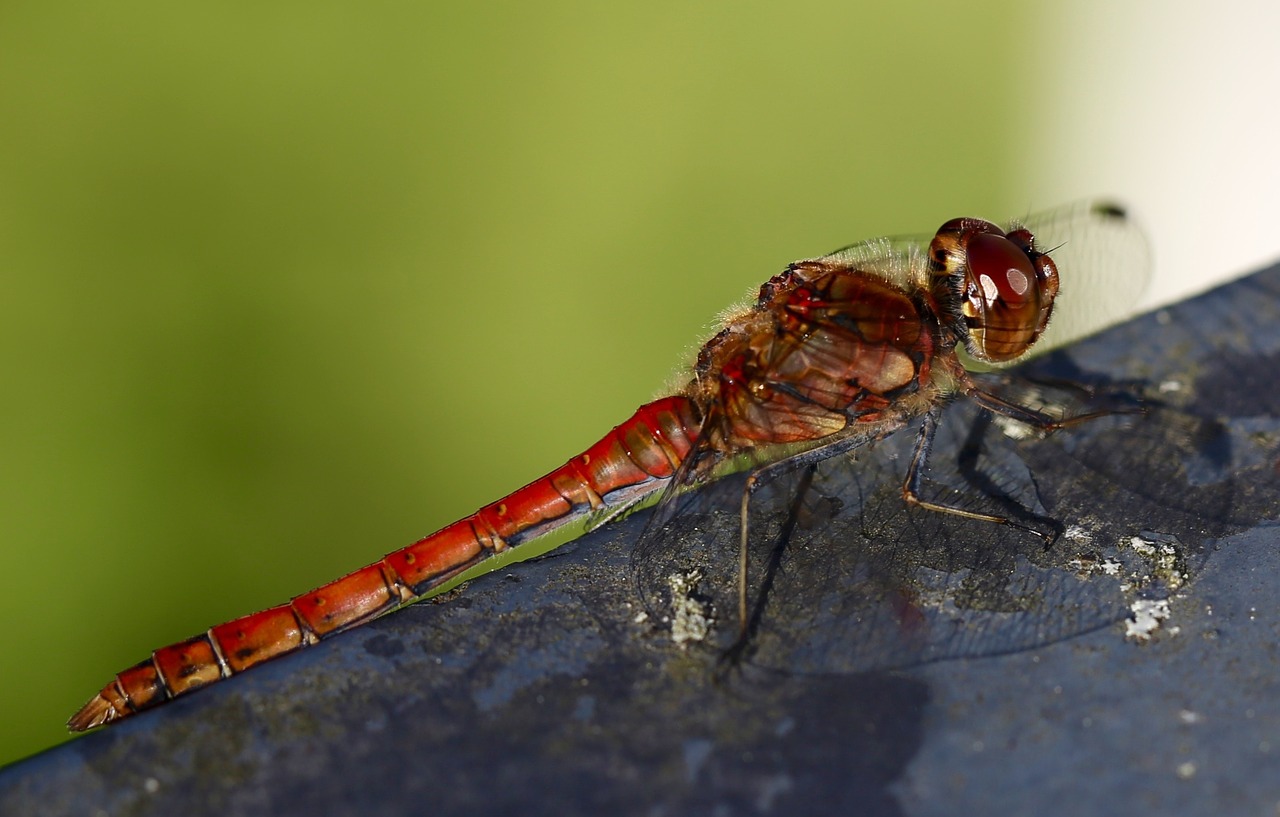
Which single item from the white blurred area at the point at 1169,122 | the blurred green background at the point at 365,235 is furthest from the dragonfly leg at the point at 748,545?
the white blurred area at the point at 1169,122

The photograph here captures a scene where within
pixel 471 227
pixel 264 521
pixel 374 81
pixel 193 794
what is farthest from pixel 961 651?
pixel 374 81

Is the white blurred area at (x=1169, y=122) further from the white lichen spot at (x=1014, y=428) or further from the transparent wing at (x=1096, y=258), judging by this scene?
the white lichen spot at (x=1014, y=428)

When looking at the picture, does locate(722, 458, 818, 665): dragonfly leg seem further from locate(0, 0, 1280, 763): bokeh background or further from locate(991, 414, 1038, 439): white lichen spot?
locate(0, 0, 1280, 763): bokeh background

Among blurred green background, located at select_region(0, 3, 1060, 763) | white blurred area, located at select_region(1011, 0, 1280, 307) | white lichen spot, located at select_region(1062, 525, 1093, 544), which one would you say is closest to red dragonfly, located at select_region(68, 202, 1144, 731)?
white lichen spot, located at select_region(1062, 525, 1093, 544)

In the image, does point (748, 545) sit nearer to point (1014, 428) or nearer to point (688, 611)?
point (688, 611)

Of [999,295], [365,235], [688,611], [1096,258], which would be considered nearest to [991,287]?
[999,295]

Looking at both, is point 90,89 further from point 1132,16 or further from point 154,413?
point 1132,16
